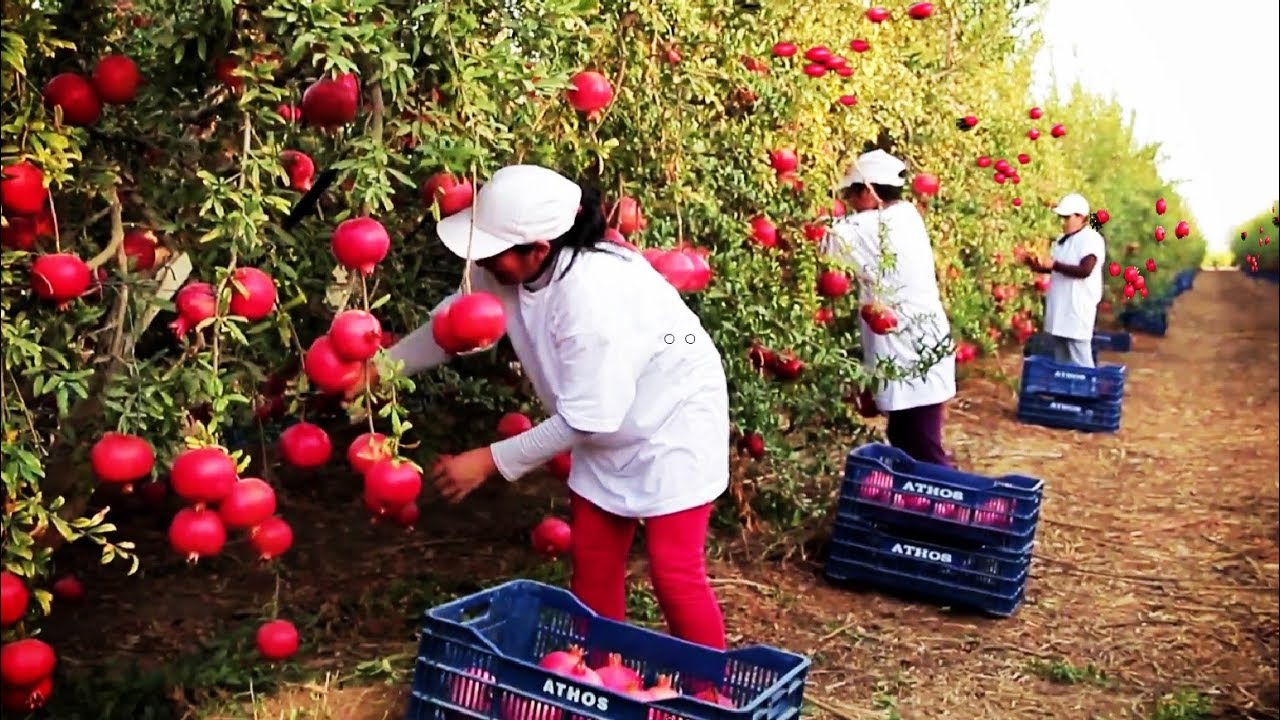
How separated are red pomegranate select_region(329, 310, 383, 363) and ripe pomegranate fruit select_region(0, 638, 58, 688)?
32.5 inches

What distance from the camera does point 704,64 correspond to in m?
3.80

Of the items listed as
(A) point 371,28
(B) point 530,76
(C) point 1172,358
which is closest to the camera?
(A) point 371,28

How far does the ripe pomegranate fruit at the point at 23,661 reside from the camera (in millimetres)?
2428

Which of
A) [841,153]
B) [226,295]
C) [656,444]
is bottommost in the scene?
[656,444]

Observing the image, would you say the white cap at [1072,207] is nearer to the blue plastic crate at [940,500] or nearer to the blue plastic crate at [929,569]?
the blue plastic crate at [940,500]

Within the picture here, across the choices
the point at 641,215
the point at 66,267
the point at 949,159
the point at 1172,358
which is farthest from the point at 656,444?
the point at 1172,358

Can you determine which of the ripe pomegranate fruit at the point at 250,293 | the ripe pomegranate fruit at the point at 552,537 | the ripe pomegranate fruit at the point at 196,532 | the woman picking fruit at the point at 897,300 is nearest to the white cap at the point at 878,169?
the woman picking fruit at the point at 897,300

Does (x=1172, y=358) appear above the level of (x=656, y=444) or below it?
below

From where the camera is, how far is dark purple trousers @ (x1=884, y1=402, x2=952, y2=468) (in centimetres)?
507

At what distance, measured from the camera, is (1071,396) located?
8570 mm

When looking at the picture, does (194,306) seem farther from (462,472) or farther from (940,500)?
(940,500)

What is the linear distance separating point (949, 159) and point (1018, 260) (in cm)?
Result: 235

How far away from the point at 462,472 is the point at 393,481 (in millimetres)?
566

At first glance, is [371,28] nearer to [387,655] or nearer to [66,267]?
[66,267]
